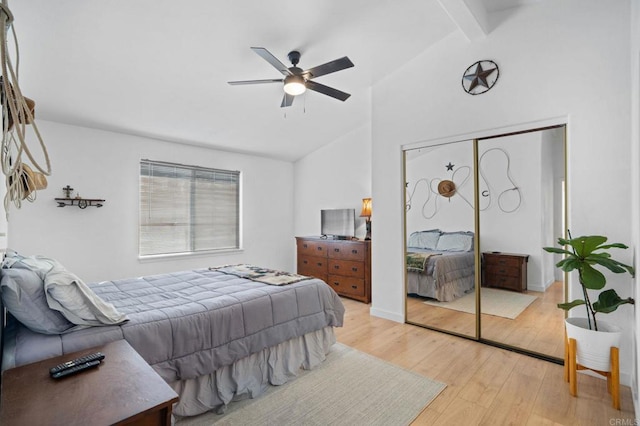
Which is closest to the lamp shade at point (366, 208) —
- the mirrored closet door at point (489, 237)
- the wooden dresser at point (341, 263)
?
the wooden dresser at point (341, 263)

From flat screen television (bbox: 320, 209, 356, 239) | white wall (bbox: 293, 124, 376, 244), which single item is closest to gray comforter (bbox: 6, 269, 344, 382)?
flat screen television (bbox: 320, 209, 356, 239)

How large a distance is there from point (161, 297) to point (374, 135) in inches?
115

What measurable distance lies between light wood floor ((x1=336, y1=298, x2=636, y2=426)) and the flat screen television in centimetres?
194

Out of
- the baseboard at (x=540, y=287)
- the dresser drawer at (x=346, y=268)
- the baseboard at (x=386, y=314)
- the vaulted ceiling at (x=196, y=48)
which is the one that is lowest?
the baseboard at (x=386, y=314)

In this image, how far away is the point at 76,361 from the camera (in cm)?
126

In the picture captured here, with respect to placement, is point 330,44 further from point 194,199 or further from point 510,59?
point 194,199

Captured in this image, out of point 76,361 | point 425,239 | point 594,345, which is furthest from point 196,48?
point 594,345

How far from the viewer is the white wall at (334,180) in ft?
16.4

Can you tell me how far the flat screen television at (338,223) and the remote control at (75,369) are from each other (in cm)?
392

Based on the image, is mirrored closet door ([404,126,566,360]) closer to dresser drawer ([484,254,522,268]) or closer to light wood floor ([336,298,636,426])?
dresser drawer ([484,254,522,268])

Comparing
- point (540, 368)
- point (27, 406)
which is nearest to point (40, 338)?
point (27, 406)

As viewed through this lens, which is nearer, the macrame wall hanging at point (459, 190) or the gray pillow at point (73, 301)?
the gray pillow at point (73, 301)

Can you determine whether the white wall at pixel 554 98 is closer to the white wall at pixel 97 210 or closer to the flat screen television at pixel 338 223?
the flat screen television at pixel 338 223

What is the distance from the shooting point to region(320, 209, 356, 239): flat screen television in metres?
5.02
